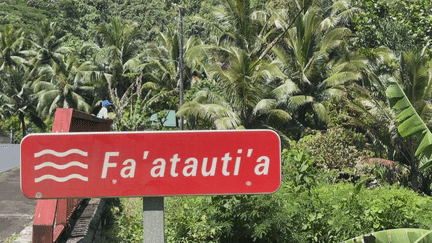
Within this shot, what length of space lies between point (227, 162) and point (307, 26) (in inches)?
826

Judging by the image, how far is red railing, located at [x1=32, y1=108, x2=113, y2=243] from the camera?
397cm

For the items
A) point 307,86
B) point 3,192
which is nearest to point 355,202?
point 3,192

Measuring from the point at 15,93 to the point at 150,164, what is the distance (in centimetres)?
4407

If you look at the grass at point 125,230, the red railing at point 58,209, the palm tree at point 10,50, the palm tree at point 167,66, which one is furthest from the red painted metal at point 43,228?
the palm tree at point 10,50

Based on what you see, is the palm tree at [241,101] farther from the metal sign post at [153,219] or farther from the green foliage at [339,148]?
the metal sign post at [153,219]

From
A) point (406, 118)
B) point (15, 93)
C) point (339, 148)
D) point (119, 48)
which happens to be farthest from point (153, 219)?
point (15, 93)

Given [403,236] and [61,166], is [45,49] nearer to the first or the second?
[403,236]

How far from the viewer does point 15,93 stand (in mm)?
43500

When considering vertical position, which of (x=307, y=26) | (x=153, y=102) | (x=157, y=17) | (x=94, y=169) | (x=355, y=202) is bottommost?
(x=157, y=17)

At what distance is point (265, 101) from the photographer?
19.9 m

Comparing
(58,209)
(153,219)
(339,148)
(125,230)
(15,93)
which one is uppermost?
(153,219)

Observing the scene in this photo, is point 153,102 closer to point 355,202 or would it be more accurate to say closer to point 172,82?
point 172,82

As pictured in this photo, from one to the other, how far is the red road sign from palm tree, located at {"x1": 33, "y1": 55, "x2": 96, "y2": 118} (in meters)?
36.2

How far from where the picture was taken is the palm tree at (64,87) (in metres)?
39.4
